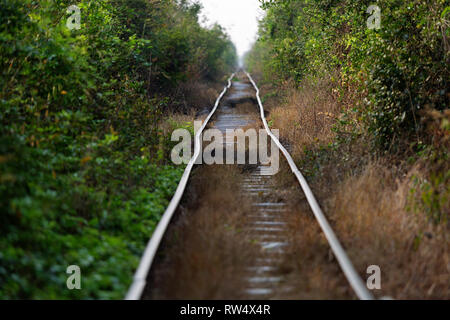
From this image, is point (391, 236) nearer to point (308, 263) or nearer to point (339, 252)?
point (339, 252)

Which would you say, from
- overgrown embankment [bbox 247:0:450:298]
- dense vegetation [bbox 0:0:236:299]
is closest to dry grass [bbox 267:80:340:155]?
overgrown embankment [bbox 247:0:450:298]

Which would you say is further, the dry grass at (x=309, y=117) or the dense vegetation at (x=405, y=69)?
the dry grass at (x=309, y=117)

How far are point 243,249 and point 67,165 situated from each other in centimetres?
256

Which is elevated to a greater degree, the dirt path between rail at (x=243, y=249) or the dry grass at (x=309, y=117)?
the dry grass at (x=309, y=117)

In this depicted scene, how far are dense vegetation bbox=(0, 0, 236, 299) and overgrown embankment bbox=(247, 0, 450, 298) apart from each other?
2.36 m

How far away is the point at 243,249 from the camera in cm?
473

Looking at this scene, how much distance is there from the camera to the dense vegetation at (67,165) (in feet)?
12.9

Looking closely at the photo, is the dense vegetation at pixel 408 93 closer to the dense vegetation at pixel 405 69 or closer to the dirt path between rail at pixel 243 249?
the dense vegetation at pixel 405 69

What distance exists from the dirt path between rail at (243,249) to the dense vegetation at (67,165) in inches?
14.0

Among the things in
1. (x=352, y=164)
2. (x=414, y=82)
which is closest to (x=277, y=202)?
(x=352, y=164)

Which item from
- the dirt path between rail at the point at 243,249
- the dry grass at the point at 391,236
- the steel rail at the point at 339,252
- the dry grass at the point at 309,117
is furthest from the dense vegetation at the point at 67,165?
the dry grass at the point at 309,117

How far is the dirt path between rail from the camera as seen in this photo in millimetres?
3971
